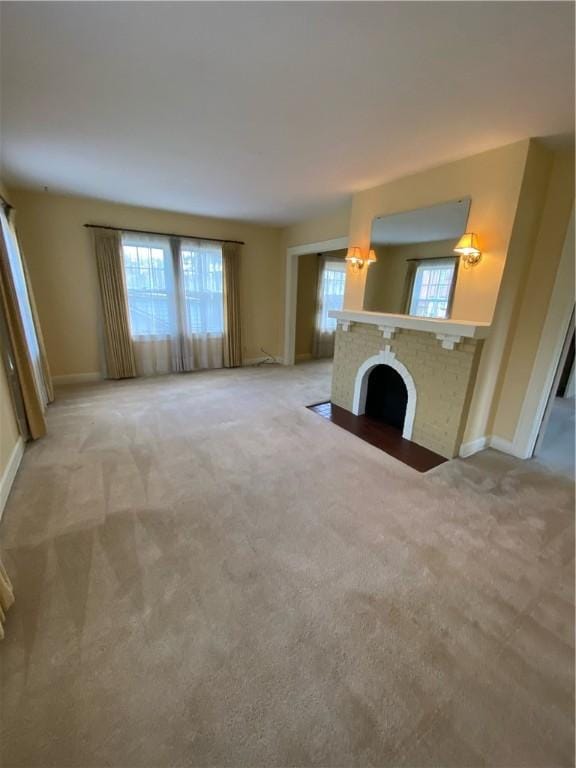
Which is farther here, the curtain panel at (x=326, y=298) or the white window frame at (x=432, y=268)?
the curtain panel at (x=326, y=298)

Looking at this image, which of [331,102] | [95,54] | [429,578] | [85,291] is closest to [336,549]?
[429,578]

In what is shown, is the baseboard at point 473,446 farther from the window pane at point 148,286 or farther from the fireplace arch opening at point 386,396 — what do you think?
the window pane at point 148,286

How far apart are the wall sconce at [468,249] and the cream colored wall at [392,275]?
1.09ft

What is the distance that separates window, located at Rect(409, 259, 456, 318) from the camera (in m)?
2.81

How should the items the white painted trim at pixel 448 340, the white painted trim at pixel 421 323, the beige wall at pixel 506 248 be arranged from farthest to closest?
the white painted trim at pixel 448 340
the white painted trim at pixel 421 323
the beige wall at pixel 506 248

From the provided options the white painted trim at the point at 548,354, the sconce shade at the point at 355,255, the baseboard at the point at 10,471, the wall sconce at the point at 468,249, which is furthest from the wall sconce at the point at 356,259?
the baseboard at the point at 10,471

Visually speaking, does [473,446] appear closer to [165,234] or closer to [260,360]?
[260,360]

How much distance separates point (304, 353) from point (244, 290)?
1858 millimetres

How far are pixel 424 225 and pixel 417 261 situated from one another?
32 cm

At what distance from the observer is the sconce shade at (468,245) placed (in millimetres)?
2461

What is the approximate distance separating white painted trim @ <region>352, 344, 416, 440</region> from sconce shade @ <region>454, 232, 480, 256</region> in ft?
3.41

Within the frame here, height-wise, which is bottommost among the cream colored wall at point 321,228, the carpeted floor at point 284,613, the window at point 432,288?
the carpeted floor at point 284,613

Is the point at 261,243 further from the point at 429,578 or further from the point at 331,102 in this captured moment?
the point at 429,578

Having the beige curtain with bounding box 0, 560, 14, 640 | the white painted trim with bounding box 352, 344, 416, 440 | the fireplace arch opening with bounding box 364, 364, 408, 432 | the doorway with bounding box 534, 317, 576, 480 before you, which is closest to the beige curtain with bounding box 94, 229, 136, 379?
the white painted trim with bounding box 352, 344, 416, 440
